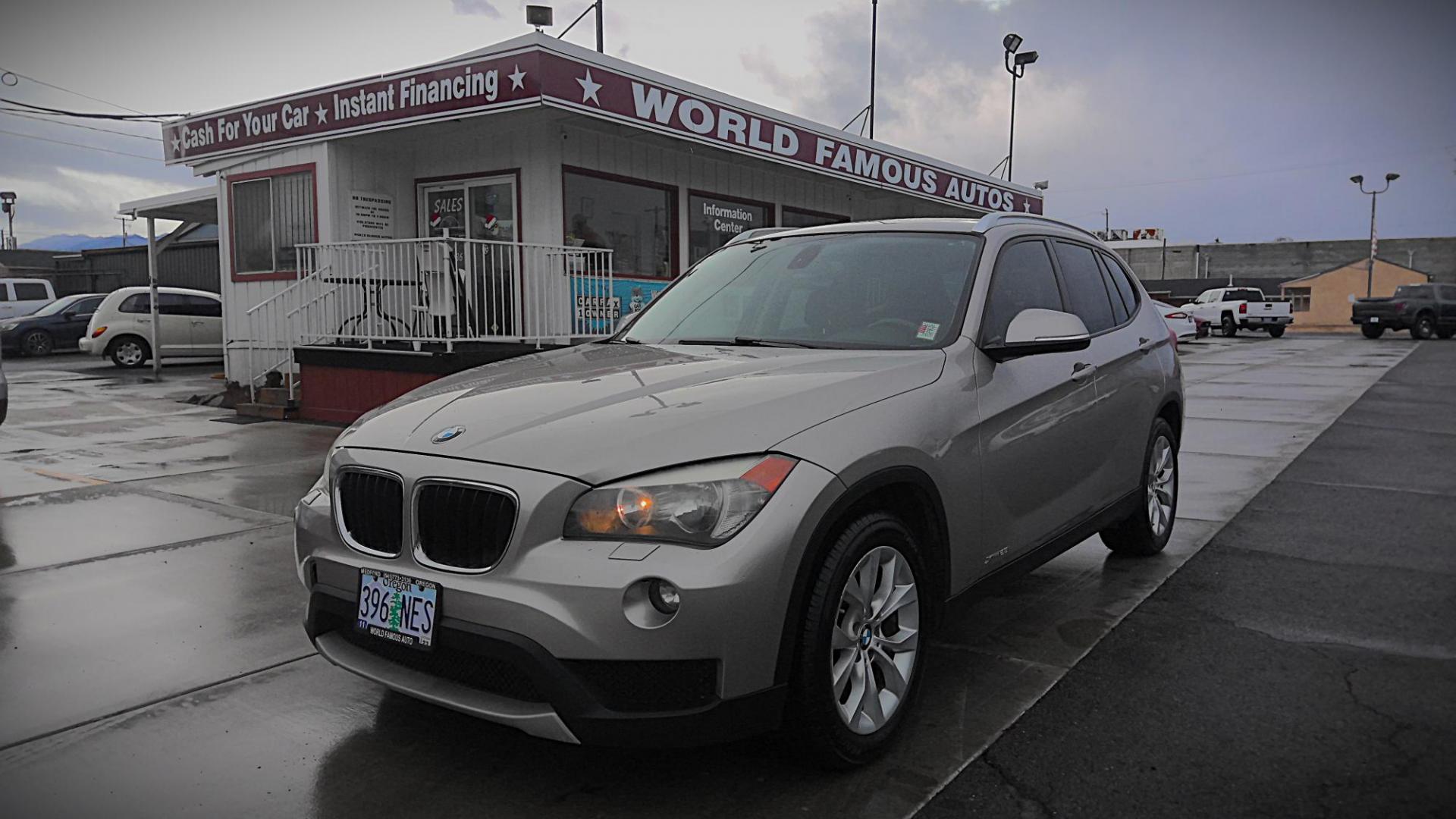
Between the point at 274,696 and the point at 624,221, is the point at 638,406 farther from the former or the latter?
the point at 624,221

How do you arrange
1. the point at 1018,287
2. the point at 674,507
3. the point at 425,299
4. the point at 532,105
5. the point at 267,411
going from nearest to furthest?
the point at 674,507
the point at 1018,287
the point at 532,105
the point at 425,299
the point at 267,411

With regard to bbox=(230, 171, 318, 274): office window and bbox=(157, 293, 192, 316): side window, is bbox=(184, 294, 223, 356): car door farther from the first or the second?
bbox=(230, 171, 318, 274): office window

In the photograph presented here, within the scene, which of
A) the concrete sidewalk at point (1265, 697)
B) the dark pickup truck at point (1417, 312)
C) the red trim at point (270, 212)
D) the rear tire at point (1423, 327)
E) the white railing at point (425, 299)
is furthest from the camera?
the rear tire at point (1423, 327)

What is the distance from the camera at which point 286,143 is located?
42.5 ft

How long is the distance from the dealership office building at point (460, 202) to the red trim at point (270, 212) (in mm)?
28

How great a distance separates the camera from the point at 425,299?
11742mm

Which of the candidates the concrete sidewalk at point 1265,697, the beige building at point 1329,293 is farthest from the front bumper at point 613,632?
the beige building at point 1329,293

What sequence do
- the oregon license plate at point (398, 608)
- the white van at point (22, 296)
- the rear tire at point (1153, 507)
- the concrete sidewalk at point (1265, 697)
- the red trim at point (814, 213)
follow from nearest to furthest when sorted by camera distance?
the oregon license plate at point (398, 608) → the concrete sidewalk at point (1265, 697) → the rear tire at point (1153, 507) → the red trim at point (814, 213) → the white van at point (22, 296)

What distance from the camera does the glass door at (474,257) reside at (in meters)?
10.9

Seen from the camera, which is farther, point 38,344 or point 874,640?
point 38,344

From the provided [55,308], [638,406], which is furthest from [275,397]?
[55,308]

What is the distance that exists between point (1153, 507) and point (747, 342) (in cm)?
274

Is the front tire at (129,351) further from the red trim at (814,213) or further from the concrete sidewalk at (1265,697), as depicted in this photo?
the concrete sidewalk at (1265,697)

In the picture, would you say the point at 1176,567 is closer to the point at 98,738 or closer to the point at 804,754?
the point at 804,754
